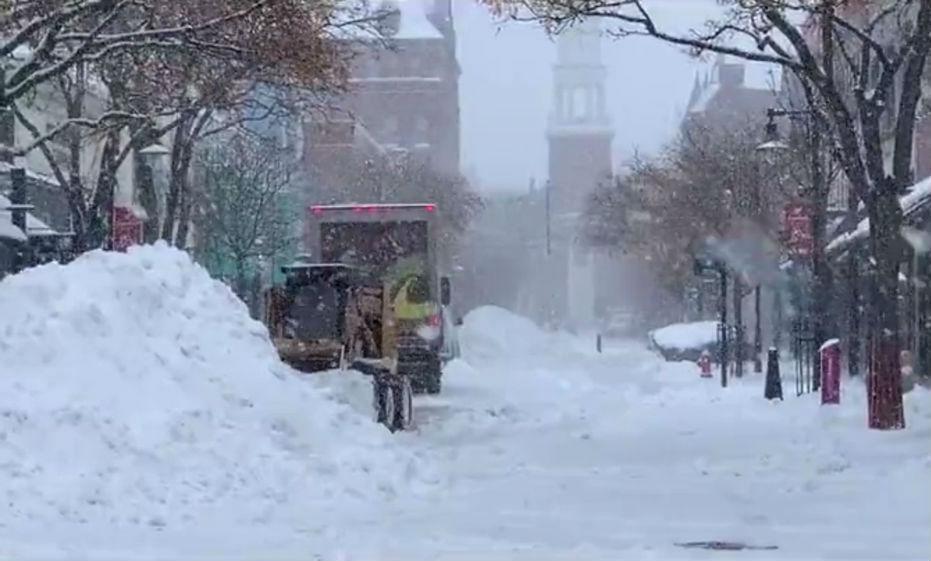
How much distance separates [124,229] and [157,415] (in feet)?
65.9

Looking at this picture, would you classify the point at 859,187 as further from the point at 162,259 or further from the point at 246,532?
the point at 246,532

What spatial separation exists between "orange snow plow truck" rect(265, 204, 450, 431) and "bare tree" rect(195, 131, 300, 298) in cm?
1258

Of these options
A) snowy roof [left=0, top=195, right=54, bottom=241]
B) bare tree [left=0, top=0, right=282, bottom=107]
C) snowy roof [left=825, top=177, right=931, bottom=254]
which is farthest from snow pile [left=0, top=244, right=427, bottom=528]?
snowy roof [left=0, top=195, right=54, bottom=241]

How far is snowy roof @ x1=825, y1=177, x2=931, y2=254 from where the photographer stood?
26.8 m

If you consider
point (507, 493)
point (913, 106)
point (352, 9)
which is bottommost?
point (507, 493)

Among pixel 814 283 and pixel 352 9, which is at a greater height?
pixel 352 9

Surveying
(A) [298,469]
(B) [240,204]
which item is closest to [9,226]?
(B) [240,204]

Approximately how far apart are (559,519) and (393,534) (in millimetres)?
1668

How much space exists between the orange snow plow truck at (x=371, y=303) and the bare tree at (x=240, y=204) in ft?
41.3

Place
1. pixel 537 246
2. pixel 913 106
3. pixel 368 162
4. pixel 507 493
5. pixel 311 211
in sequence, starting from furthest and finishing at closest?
1. pixel 537 246
2. pixel 368 162
3. pixel 311 211
4. pixel 913 106
5. pixel 507 493

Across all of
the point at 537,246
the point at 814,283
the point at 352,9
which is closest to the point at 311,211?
the point at 352,9

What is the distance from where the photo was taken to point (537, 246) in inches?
5133

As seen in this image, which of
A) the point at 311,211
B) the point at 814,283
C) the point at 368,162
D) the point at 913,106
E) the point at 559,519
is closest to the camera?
the point at 559,519

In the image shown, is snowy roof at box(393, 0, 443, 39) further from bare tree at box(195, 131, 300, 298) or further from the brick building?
bare tree at box(195, 131, 300, 298)
